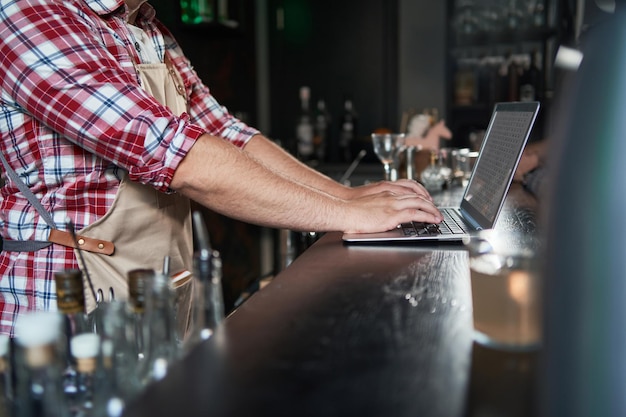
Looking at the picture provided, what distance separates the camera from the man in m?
1.14

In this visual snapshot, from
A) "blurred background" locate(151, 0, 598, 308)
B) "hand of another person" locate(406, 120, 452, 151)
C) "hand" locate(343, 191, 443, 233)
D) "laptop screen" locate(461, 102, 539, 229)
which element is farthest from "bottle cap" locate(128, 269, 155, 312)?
"blurred background" locate(151, 0, 598, 308)

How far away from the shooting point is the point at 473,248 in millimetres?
791

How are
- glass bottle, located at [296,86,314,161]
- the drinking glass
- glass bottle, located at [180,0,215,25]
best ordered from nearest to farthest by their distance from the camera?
the drinking glass → glass bottle, located at [180,0,215,25] → glass bottle, located at [296,86,314,161]

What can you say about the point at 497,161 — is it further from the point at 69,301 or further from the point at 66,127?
the point at 69,301

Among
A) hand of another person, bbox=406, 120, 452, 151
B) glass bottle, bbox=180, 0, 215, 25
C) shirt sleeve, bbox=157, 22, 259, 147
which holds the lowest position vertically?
hand of another person, bbox=406, 120, 452, 151

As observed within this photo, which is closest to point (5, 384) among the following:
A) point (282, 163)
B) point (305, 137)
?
point (282, 163)

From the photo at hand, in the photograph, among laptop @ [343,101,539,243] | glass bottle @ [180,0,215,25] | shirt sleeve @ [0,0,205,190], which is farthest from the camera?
glass bottle @ [180,0,215,25]

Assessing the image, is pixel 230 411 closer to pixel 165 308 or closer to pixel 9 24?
pixel 165 308

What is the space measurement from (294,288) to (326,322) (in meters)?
0.16

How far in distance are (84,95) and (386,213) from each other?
58 centimetres

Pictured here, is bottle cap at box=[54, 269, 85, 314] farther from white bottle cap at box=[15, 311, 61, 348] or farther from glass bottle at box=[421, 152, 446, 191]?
glass bottle at box=[421, 152, 446, 191]

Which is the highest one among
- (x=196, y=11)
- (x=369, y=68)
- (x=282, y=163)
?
(x=196, y=11)

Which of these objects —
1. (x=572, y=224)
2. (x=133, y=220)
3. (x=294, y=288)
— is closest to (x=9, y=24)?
(x=133, y=220)

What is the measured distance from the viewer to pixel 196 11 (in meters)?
3.17
